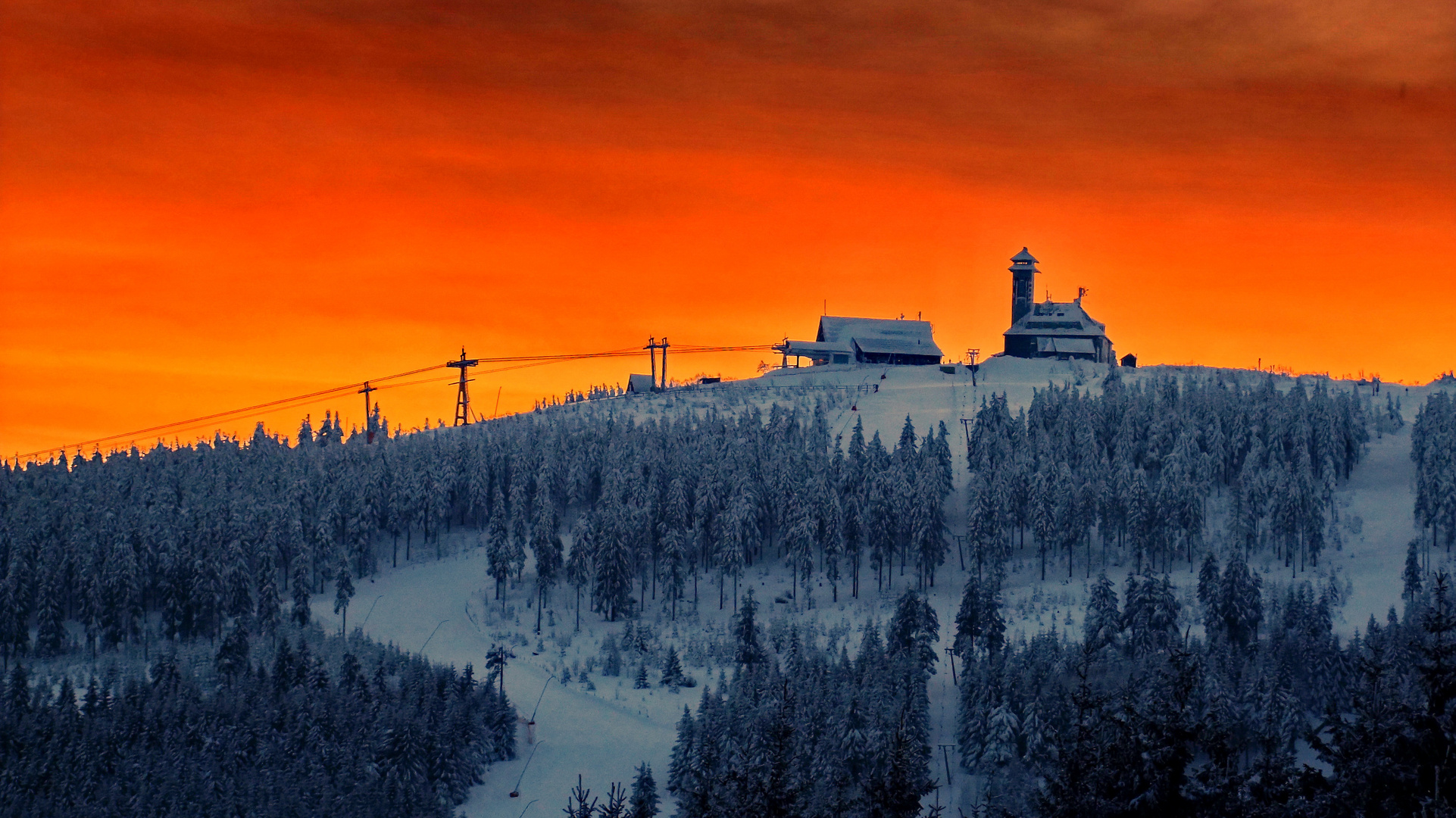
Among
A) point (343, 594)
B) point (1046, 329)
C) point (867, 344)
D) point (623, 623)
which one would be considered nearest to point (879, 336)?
point (867, 344)

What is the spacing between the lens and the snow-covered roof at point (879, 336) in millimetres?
159625

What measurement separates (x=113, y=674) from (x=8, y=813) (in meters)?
12.8

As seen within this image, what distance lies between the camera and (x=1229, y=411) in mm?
110375

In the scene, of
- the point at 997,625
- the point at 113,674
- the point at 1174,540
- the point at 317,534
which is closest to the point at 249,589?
the point at 317,534

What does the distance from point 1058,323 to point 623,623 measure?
253ft

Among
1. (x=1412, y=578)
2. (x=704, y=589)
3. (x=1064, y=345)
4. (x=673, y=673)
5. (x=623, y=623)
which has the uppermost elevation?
(x=1064, y=345)

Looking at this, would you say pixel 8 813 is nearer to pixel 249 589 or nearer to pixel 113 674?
pixel 113 674

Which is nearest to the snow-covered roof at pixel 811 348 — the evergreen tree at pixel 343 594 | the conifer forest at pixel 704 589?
the conifer forest at pixel 704 589

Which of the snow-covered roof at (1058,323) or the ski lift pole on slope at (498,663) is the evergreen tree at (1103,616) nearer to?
the ski lift pole on slope at (498,663)

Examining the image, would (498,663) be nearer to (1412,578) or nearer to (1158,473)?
(1412,578)

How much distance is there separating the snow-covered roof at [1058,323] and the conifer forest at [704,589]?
18.5 metres

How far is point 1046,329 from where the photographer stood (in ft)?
507

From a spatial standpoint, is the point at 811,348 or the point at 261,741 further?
the point at 811,348

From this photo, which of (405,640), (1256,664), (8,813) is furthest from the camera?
(405,640)
